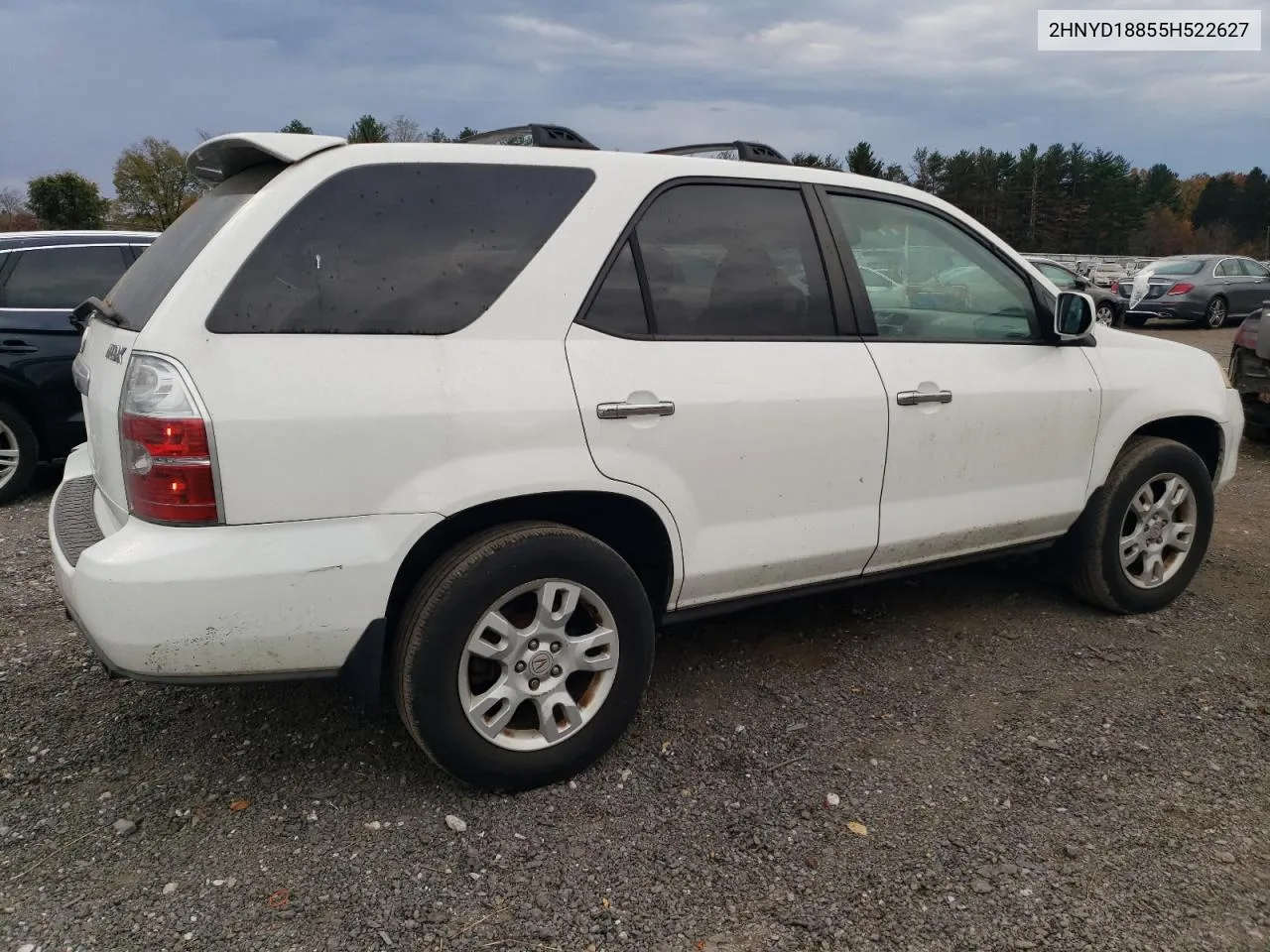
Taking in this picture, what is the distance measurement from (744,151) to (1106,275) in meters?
22.2

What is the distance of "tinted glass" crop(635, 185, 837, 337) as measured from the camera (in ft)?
9.61

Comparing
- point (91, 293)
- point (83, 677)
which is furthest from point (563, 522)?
point (91, 293)

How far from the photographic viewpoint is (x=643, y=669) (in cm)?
291

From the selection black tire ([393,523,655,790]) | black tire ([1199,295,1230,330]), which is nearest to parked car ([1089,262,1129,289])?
black tire ([1199,295,1230,330])

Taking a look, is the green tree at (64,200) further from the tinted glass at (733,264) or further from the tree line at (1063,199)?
the tinted glass at (733,264)

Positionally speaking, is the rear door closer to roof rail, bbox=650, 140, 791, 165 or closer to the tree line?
roof rail, bbox=650, 140, 791, 165

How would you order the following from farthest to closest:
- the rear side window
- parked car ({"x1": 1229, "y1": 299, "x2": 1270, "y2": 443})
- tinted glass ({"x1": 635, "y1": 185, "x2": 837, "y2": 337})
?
parked car ({"x1": 1229, "y1": 299, "x2": 1270, "y2": 443}), tinted glass ({"x1": 635, "y1": 185, "x2": 837, "y2": 337}), the rear side window

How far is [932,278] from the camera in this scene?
3.60 meters

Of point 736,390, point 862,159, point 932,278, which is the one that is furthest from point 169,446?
point 862,159

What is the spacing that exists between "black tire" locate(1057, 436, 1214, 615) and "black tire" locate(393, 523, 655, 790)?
2.15 metres

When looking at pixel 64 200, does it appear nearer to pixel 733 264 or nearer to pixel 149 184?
pixel 149 184

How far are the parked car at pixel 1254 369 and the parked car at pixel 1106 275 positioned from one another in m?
13.5

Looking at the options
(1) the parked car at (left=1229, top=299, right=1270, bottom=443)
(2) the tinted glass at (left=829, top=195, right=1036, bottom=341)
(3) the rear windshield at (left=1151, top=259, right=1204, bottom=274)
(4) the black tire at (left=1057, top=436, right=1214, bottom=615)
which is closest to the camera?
(2) the tinted glass at (left=829, top=195, right=1036, bottom=341)

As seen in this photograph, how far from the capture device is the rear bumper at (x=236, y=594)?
7.52ft
